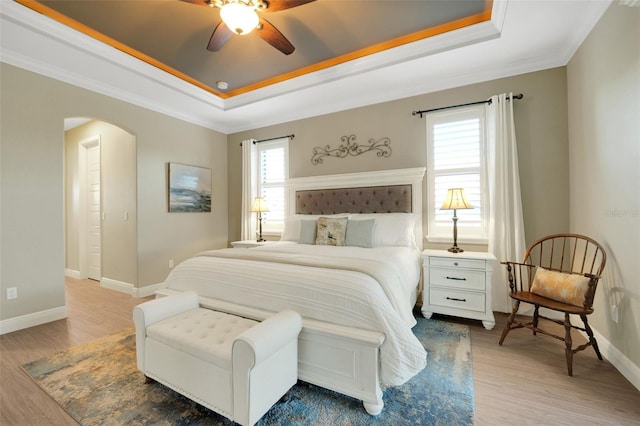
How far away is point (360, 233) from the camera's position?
303cm

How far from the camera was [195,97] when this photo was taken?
3.73 meters

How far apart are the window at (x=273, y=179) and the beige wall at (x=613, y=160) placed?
356 cm

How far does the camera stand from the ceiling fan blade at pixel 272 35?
211cm

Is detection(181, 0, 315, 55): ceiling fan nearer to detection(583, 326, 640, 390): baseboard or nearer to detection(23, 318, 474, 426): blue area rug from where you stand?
detection(23, 318, 474, 426): blue area rug

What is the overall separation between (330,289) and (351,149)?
2634 mm

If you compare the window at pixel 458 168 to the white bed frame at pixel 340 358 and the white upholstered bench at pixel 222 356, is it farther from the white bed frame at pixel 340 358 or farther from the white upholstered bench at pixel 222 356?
the white upholstered bench at pixel 222 356

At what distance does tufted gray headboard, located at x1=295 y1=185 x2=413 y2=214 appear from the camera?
343 cm

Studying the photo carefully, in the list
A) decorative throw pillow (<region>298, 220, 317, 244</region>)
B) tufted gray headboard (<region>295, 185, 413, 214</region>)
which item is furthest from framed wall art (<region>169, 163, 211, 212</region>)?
decorative throw pillow (<region>298, 220, 317, 244</region>)

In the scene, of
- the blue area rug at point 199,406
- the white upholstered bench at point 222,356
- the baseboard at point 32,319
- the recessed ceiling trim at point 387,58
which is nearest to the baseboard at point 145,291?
the baseboard at point 32,319

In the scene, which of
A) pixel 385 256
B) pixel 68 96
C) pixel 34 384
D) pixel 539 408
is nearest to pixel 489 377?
pixel 539 408

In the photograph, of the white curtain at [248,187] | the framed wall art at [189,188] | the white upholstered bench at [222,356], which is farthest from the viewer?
the white curtain at [248,187]

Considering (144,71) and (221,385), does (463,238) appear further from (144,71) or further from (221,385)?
(144,71)

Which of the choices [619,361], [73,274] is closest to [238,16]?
[619,361]

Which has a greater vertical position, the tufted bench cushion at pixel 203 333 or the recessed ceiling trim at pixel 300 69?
the recessed ceiling trim at pixel 300 69
